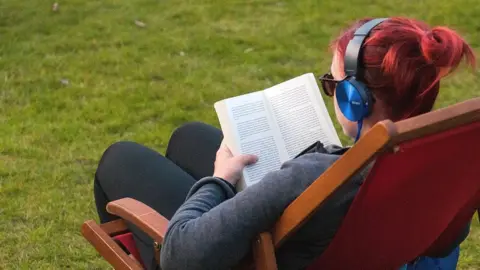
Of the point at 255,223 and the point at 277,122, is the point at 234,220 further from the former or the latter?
the point at 277,122

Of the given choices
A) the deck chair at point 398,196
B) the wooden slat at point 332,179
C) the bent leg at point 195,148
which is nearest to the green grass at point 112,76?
the bent leg at point 195,148

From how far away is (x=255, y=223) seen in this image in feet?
5.25

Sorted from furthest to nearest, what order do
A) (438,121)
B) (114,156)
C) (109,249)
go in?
(114,156), (109,249), (438,121)

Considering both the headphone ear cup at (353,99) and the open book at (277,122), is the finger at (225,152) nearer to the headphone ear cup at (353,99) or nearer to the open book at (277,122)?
the open book at (277,122)

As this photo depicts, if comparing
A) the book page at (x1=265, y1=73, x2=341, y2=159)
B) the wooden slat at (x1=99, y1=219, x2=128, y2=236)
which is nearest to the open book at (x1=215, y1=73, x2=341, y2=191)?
the book page at (x1=265, y1=73, x2=341, y2=159)

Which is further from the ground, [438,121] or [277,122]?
Answer: [438,121]

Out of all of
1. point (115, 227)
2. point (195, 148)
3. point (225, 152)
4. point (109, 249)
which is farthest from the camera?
point (195, 148)

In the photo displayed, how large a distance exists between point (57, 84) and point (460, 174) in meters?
3.69

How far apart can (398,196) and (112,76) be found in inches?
146

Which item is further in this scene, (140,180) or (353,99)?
(140,180)

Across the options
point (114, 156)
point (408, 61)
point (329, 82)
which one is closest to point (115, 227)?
point (114, 156)

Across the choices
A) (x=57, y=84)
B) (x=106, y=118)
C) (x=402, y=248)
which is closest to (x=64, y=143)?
(x=106, y=118)

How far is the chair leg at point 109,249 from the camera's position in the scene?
80.8 inches

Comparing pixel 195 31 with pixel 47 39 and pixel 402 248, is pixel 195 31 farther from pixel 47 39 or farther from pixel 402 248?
pixel 402 248
